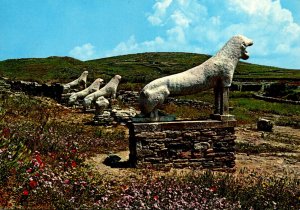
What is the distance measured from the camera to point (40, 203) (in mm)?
6250

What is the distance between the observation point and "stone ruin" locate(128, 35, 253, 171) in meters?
10.2

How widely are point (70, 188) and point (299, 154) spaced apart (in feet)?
32.6

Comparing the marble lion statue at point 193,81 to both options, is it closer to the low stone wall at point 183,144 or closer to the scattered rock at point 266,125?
the low stone wall at point 183,144

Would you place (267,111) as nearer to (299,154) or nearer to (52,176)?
(299,154)

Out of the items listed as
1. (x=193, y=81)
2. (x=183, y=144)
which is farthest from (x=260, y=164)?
(x=193, y=81)

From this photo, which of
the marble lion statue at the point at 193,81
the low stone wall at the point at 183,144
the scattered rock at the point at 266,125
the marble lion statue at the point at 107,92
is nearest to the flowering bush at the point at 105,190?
the low stone wall at the point at 183,144

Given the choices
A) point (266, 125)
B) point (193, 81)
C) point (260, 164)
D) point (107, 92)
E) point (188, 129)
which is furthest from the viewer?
point (107, 92)

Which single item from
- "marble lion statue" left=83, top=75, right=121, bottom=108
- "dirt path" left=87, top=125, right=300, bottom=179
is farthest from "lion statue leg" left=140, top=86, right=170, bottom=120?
"marble lion statue" left=83, top=75, right=121, bottom=108

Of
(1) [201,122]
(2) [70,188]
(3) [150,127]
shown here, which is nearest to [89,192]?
(2) [70,188]

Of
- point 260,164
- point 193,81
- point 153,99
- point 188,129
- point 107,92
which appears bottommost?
point 260,164

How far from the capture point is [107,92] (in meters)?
22.3

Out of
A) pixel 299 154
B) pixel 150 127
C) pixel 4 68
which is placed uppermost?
pixel 4 68

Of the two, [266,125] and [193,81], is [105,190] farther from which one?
[266,125]

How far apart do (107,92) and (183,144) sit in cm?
1255
